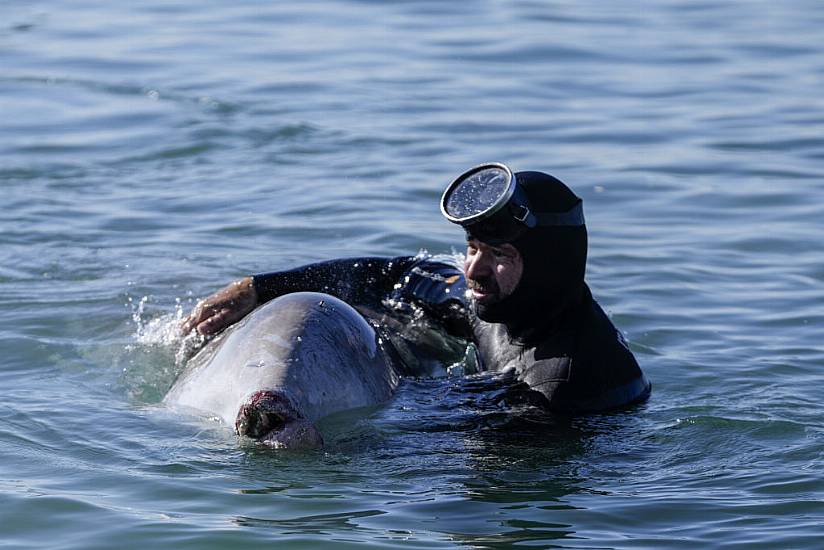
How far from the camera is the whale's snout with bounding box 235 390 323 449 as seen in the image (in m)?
5.67

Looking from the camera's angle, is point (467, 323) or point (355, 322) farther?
point (467, 323)

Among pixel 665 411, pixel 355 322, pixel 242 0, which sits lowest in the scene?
pixel 665 411

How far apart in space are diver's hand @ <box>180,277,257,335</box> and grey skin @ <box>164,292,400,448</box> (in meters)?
0.20

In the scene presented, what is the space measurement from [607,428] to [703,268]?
355cm

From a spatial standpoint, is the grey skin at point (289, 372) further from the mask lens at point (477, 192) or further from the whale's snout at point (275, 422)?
the mask lens at point (477, 192)

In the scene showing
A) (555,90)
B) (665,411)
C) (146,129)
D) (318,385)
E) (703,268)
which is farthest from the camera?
(555,90)

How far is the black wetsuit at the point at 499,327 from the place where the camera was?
654 centimetres

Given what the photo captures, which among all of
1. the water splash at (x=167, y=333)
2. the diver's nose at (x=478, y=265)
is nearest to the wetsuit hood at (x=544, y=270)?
the diver's nose at (x=478, y=265)

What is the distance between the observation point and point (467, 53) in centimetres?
1634

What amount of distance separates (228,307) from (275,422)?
1.34m

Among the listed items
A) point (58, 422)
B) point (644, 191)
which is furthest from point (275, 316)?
point (644, 191)

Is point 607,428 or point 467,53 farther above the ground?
point 467,53

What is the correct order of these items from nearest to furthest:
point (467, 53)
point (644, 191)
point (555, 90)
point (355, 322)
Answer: point (355, 322) → point (644, 191) → point (555, 90) → point (467, 53)

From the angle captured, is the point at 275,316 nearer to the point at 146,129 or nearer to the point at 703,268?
the point at 703,268
